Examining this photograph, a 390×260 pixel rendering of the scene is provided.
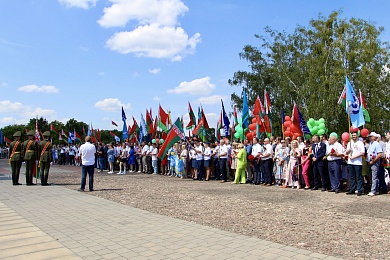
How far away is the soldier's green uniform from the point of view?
14180 mm

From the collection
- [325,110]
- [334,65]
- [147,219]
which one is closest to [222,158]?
[147,219]

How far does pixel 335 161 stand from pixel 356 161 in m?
0.87

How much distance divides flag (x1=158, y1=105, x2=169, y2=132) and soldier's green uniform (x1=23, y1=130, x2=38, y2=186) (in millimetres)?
8809

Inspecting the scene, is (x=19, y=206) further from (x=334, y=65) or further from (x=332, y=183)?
(x=334, y=65)

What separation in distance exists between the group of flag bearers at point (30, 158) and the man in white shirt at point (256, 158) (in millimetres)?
8205

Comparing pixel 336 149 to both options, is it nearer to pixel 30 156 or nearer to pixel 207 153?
pixel 207 153

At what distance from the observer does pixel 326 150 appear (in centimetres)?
1273

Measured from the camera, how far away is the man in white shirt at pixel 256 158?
1473 cm

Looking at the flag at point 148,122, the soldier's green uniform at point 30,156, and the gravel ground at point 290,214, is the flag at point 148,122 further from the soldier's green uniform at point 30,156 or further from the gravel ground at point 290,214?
the gravel ground at point 290,214

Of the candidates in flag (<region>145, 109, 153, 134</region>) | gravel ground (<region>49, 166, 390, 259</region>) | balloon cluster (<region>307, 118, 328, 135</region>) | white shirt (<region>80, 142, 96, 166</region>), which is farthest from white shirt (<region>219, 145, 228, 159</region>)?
flag (<region>145, 109, 153, 134</region>)

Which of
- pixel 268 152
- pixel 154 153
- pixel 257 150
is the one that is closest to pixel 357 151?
pixel 268 152

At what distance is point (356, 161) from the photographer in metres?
11.4

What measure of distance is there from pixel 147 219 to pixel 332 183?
7.43 m

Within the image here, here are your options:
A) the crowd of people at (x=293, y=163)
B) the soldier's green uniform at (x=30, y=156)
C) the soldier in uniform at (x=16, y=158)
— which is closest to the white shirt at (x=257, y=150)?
the crowd of people at (x=293, y=163)
